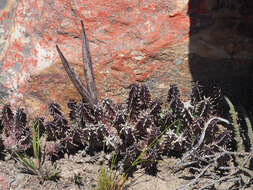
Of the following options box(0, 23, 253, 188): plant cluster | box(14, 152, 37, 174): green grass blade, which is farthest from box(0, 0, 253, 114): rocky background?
box(14, 152, 37, 174): green grass blade

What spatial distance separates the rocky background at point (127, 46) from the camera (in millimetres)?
3082

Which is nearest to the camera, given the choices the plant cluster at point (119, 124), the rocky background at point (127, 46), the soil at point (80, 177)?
the soil at point (80, 177)

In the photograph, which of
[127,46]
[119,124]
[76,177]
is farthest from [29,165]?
[127,46]

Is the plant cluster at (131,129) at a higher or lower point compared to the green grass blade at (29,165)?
higher

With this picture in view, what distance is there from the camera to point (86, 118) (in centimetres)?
310

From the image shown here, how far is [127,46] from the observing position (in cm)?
310

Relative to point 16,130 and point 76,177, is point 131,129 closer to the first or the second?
point 76,177

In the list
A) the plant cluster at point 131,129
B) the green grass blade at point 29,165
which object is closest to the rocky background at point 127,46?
the plant cluster at point 131,129

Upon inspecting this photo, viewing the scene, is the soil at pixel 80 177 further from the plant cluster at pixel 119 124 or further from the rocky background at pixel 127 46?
the rocky background at pixel 127 46

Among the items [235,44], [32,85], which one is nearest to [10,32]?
[32,85]

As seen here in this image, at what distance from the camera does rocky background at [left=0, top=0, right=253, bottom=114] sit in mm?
3082

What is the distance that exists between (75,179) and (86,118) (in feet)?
1.97

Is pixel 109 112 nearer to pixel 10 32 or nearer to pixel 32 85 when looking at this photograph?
pixel 32 85

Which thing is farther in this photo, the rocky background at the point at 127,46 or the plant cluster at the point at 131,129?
the rocky background at the point at 127,46
